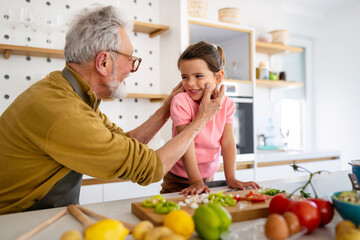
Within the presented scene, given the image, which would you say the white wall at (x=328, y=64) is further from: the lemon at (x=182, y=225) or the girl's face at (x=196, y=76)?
the lemon at (x=182, y=225)

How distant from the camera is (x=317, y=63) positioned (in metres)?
4.55

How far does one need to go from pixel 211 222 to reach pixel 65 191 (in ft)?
2.40

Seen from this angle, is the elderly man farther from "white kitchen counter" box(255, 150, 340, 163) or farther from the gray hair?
"white kitchen counter" box(255, 150, 340, 163)

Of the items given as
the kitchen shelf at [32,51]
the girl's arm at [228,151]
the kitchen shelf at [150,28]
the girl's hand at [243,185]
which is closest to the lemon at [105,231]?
the girl's hand at [243,185]

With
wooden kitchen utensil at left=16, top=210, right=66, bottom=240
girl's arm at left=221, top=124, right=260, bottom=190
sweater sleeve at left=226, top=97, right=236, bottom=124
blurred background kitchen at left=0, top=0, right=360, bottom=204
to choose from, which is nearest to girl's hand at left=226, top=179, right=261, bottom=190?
girl's arm at left=221, top=124, right=260, bottom=190

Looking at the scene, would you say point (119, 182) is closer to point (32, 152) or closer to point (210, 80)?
point (210, 80)

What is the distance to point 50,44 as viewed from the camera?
2.59 m

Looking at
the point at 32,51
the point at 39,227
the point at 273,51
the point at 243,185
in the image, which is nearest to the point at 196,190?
the point at 243,185

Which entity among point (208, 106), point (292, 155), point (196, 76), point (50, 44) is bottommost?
point (292, 155)

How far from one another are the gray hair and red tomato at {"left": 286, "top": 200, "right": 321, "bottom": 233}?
2.99 ft

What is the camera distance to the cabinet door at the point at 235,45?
304 centimetres

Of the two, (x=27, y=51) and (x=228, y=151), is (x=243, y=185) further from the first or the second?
(x=27, y=51)

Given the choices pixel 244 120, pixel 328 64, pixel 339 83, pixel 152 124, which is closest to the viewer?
pixel 152 124

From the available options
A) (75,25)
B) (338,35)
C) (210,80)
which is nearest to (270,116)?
(338,35)
